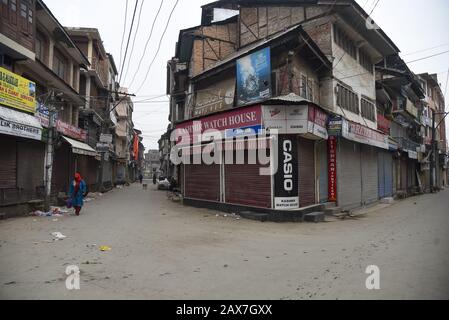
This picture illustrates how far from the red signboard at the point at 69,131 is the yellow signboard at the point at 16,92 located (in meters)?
3.94

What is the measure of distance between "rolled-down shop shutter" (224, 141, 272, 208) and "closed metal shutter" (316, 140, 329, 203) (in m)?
3.35

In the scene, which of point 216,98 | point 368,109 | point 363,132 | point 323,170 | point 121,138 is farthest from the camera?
point 121,138

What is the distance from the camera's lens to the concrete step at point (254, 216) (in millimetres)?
12505

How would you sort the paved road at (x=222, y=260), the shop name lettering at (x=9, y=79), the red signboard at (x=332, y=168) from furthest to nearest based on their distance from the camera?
the red signboard at (x=332, y=168) → the shop name lettering at (x=9, y=79) → the paved road at (x=222, y=260)

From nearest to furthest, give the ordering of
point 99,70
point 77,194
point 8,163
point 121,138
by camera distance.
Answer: point 8,163 < point 77,194 < point 99,70 < point 121,138

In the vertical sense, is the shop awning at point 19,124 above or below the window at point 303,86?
below

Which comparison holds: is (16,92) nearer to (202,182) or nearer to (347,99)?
(202,182)

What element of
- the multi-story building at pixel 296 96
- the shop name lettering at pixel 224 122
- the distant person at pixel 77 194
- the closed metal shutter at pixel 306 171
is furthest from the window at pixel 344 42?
the distant person at pixel 77 194

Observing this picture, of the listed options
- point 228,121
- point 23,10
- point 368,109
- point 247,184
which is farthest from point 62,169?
point 368,109

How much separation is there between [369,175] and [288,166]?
10418mm

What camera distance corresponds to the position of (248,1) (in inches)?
771

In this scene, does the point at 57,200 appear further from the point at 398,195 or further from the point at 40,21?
the point at 398,195

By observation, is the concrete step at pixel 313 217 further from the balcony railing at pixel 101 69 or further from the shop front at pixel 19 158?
the balcony railing at pixel 101 69

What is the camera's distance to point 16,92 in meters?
12.7
